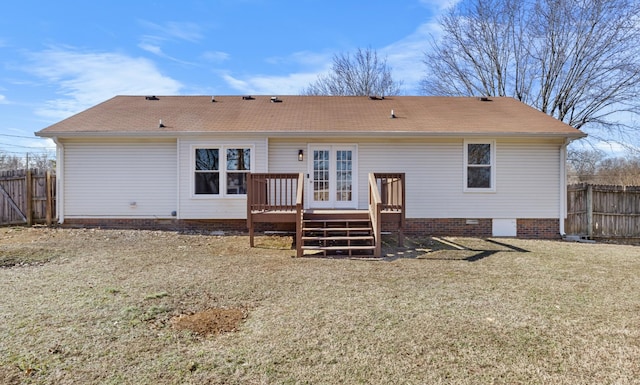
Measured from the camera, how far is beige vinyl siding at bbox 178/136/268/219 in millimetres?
A: 9750

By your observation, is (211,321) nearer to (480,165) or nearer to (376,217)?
(376,217)

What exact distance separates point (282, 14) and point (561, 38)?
46.2ft

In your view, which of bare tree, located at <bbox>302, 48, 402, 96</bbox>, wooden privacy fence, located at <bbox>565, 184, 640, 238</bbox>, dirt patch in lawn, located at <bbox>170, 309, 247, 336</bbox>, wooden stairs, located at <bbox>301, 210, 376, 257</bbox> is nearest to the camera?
dirt patch in lawn, located at <bbox>170, 309, 247, 336</bbox>

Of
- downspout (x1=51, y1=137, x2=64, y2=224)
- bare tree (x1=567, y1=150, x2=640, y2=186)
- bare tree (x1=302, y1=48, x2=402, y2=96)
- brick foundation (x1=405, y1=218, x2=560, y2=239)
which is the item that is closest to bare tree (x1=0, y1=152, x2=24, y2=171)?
downspout (x1=51, y1=137, x2=64, y2=224)

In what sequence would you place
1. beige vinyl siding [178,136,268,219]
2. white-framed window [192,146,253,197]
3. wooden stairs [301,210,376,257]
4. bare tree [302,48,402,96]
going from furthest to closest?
1. bare tree [302,48,402,96]
2. white-framed window [192,146,253,197]
3. beige vinyl siding [178,136,268,219]
4. wooden stairs [301,210,376,257]

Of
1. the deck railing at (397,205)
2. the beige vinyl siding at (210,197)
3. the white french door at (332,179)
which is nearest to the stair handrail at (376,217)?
the deck railing at (397,205)

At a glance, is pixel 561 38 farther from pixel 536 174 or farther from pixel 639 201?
pixel 536 174

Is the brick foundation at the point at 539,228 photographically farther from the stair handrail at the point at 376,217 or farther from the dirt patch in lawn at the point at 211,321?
the dirt patch in lawn at the point at 211,321

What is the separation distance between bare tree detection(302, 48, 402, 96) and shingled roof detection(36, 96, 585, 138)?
12.3 metres

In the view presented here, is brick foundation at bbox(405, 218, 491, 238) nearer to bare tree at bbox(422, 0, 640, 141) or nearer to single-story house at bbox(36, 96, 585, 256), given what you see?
single-story house at bbox(36, 96, 585, 256)

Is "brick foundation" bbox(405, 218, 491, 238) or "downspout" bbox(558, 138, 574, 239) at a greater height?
"downspout" bbox(558, 138, 574, 239)

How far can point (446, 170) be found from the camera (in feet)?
32.4

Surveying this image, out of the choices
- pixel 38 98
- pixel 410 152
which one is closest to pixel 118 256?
pixel 410 152

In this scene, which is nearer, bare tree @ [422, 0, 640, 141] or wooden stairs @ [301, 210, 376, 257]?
wooden stairs @ [301, 210, 376, 257]
